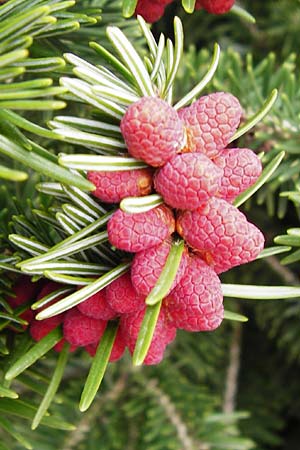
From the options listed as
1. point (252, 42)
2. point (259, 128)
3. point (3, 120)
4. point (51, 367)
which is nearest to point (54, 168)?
point (3, 120)

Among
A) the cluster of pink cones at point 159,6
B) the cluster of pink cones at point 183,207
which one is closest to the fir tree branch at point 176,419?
the cluster of pink cones at point 183,207

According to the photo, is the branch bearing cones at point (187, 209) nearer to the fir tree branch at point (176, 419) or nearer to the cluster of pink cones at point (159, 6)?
the cluster of pink cones at point (159, 6)

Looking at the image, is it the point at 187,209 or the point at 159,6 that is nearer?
the point at 187,209

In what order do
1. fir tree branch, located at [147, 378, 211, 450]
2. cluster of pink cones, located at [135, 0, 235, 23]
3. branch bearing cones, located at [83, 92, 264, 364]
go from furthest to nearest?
fir tree branch, located at [147, 378, 211, 450] → cluster of pink cones, located at [135, 0, 235, 23] → branch bearing cones, located at [83, 92, 264, 364]

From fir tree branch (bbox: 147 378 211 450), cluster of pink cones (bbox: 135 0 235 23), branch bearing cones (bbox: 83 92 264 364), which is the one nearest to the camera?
branch bearing cones (bbox: 83 92 264 364)

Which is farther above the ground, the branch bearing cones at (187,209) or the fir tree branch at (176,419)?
the branch bearing cones at (187,209)

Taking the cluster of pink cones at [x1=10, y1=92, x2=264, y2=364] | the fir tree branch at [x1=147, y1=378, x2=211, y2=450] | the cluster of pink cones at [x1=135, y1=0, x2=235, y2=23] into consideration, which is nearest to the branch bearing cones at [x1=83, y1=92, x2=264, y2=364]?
the cluster of pink cones at [x1=10, y1=92, x2=264, y2=364]

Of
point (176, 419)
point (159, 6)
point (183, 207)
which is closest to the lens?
point (183, 207)

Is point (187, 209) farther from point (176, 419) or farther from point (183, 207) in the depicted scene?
point (176, 419)

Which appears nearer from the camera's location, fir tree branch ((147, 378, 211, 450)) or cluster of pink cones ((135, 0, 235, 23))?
cluster of pink cones ((135, 0, 235, 23))

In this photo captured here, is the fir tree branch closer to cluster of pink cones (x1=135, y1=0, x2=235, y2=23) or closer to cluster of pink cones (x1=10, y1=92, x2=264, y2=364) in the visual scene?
cluster of pink cones (x1=10, y1=92, x2=264, y2=364)

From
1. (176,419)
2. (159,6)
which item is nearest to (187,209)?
(159,6)
